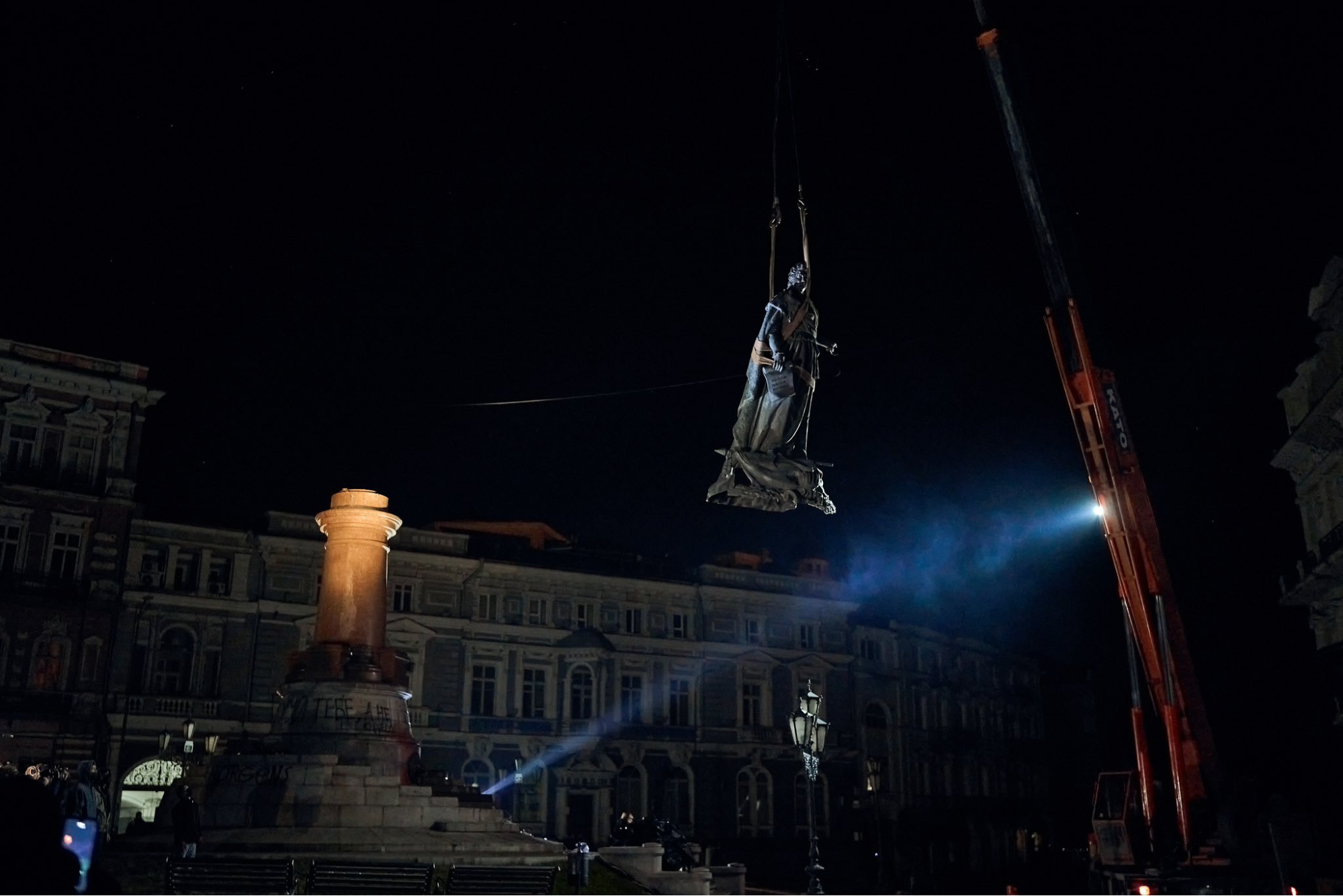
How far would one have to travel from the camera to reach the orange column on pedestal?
73.7 ft

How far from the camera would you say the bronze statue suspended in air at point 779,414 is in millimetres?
13430

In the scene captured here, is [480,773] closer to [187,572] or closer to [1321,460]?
[187,572]

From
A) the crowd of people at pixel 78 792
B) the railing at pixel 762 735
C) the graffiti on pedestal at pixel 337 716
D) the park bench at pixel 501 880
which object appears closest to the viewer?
the crowd of people at pixel 78 792

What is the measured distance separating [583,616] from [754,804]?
37.9 feet

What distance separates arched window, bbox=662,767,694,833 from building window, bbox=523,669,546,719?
21.1ft

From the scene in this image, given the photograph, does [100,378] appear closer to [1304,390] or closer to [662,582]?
[662,582]

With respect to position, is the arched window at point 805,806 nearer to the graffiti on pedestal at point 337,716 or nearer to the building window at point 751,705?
the building window at point 751,705

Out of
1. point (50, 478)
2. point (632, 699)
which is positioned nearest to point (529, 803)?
point (632, 699)

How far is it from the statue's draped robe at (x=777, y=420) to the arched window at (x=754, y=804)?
3934cm

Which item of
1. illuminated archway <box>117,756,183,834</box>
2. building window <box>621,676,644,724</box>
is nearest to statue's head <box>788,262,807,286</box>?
illuminated archway <box>117,756,183,834</box>

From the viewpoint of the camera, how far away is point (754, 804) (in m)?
50.8

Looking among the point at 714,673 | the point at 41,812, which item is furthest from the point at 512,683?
the point at 41,812

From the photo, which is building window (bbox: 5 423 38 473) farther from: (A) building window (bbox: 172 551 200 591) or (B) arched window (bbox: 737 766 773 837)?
(B) arched window (bbox: 737 766 773 837)

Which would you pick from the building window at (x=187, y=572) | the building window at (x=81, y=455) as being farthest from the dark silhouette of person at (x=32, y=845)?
the building window at (x=187, y=572)
